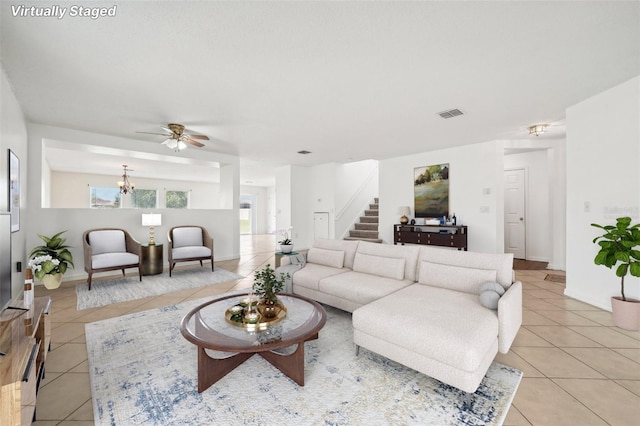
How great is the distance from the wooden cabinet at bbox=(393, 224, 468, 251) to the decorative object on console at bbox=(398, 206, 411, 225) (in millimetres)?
162

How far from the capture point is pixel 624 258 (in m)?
2.65

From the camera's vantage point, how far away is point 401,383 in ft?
6.15

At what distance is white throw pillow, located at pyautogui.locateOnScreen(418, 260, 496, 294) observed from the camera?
245 cm

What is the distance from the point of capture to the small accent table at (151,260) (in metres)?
4.96

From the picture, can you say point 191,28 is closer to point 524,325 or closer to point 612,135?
point 524,325

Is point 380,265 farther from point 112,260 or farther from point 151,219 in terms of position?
point 151,219

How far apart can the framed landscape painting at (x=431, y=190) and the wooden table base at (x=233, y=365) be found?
17.8 feet

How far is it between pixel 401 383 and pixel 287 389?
2.58ft

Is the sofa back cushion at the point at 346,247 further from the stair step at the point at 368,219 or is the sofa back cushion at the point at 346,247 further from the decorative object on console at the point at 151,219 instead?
the stair step at the point at 368,219

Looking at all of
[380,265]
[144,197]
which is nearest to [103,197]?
[144,197]

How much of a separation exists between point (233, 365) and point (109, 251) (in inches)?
160

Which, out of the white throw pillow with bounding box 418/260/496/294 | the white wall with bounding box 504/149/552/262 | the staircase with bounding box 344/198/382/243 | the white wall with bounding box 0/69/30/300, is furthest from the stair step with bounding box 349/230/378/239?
the white wall with bounding box 0/69/30/300

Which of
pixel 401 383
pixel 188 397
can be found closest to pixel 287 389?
pixel 188 397

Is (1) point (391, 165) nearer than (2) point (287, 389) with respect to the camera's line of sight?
No
